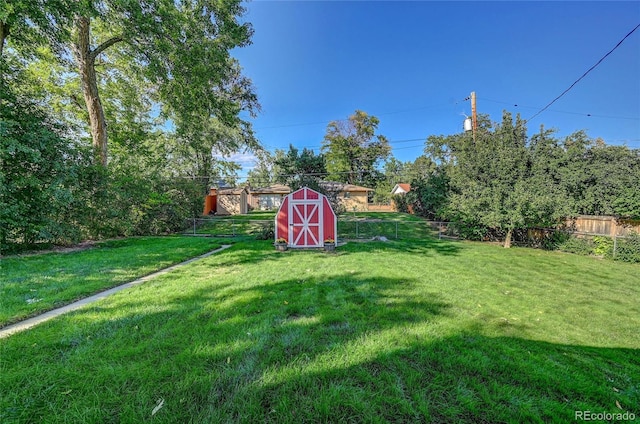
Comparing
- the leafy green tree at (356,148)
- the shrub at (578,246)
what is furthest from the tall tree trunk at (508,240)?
the leafy green tree at (356,148)

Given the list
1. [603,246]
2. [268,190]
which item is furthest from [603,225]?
[268,190]

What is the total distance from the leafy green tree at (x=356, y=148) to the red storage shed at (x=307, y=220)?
81.9 feet

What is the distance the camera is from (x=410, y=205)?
73.0 ft

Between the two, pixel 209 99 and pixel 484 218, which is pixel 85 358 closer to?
pixel 209 99

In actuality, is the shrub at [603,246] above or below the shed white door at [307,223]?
below

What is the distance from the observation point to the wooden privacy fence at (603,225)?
348 inches

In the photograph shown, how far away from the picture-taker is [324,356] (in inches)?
90.5

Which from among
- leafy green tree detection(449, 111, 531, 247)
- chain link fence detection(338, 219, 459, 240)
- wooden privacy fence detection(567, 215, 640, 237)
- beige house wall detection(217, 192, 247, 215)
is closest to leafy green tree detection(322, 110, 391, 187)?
beige house wall detection(217, 192, 247, 215)

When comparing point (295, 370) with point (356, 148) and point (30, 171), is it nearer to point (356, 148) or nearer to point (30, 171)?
point (30, 171)

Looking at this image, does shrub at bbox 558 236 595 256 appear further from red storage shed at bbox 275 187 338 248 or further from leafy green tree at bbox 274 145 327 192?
leafy green tree at bbox 274 145 327 192

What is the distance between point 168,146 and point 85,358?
55.7ft

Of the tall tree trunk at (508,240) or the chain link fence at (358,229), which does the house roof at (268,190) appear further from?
the tall tree trunk at (508,240)

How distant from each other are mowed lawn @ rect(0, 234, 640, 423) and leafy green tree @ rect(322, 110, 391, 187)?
3040cm

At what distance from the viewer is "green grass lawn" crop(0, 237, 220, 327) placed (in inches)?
133
